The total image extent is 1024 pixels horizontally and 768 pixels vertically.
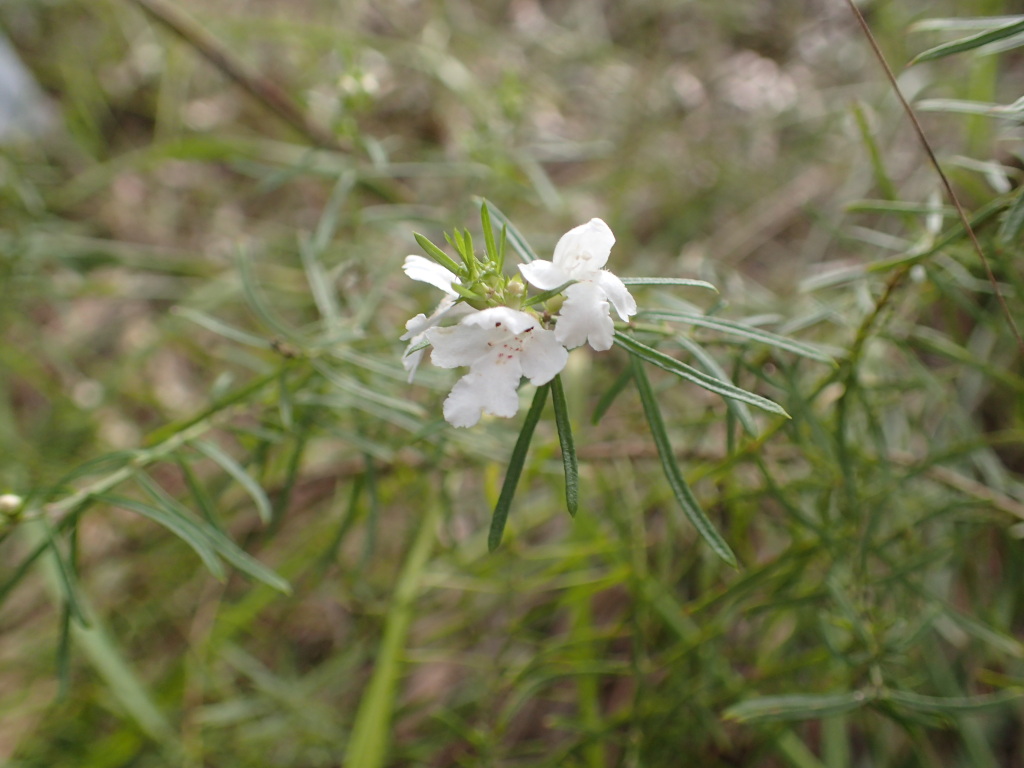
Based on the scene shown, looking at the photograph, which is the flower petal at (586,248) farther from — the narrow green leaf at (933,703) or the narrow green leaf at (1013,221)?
the narrow green leaf at (933,703)

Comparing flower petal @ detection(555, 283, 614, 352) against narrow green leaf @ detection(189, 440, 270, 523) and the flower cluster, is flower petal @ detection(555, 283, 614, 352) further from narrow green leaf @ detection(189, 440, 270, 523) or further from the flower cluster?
narrow green leaf @ detection(189, 440, 270, 523)

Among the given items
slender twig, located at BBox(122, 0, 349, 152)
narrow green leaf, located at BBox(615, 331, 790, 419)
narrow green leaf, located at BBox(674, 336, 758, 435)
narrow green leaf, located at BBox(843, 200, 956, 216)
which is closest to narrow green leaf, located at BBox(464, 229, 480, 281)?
narrow green leaf, located at BBox(615, 331, 790, 419)

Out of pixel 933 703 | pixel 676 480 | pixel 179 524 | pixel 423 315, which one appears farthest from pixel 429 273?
pixel 933 703

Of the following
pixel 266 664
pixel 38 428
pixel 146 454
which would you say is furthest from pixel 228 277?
pixel 146 454

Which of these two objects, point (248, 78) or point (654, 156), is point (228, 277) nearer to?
point (248, 78)

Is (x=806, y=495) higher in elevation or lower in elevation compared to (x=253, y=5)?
lower

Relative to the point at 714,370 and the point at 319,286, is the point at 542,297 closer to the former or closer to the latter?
the point at 714,370
